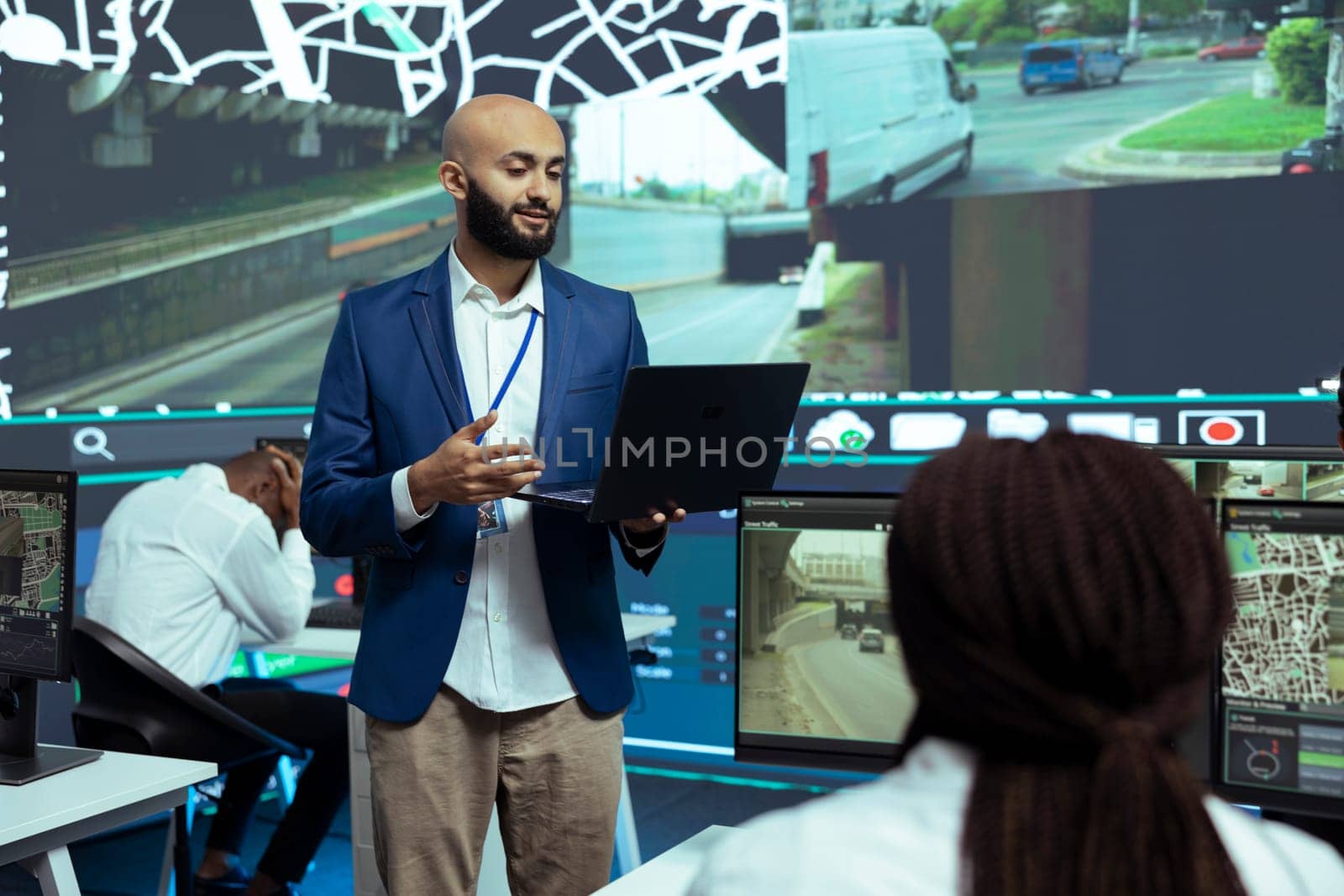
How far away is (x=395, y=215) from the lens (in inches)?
187

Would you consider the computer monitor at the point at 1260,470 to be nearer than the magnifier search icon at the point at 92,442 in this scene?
Yes

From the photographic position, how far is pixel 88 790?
6.73 feet

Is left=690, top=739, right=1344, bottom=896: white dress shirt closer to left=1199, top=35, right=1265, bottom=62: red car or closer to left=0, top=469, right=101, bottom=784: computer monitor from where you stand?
left=0, top=469, right=101, bottom=784: computer monitor

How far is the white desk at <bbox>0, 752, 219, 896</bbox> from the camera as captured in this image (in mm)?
1925

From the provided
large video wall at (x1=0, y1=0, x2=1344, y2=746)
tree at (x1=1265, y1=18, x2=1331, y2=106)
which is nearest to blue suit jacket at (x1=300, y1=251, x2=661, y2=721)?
large video wall at (x1=0, y1=0, x2=1344, y2=746)

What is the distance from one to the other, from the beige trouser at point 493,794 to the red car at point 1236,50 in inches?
117

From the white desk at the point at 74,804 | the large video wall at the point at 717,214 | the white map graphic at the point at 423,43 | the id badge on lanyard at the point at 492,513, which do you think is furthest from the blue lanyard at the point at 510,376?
the white map graphic at the point at 423,43

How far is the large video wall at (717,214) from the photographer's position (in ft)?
12.5

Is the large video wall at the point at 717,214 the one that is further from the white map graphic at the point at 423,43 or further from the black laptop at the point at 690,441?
the black laptop at the point at 690,441

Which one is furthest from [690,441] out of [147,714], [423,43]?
[423,43]

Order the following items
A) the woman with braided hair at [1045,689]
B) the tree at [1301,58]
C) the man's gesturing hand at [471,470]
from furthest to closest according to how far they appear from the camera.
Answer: the tree at [1301,58] → the man's gesturing hand at [471,470] → the woman with braided hair at [1045,689]

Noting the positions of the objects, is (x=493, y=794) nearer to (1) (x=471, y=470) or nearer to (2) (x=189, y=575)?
(1) (x=471, y=470)

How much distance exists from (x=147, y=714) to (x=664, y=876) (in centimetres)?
194

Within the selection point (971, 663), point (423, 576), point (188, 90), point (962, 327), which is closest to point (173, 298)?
point (188, 90)
